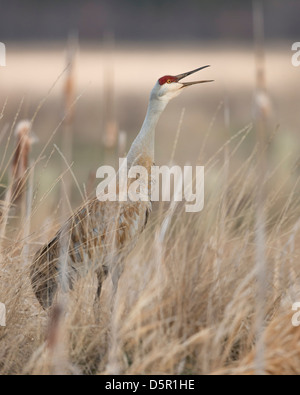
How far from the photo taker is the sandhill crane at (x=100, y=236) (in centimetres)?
320

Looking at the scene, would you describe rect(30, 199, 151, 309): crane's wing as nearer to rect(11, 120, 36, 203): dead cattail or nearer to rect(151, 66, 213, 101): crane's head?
rect(11, 120, 36, 203): dead cattail

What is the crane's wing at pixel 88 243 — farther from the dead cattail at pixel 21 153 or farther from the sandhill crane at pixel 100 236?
the dead cattail at pixel 21 153

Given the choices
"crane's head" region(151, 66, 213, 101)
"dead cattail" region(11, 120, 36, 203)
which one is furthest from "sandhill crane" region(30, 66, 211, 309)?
"dead cattail" region(11, 120, 36, 203)

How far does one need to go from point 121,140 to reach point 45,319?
73 centimetres

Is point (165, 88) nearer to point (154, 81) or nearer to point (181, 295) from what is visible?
point (181, 295)

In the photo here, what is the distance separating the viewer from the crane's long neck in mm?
3408

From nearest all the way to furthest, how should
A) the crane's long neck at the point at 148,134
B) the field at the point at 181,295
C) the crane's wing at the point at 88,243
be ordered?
Answer: the field at the point at 181,295 → the crane's wing at the point at 88,243 → the crane's long neck at the point at 148,134

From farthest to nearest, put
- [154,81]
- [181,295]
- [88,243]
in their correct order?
1. [154,81]
2. [88,243]
3. [181,295]

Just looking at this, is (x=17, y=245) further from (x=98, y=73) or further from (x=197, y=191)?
(x=98, y=73)

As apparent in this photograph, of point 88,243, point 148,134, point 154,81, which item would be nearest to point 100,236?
point 88,243

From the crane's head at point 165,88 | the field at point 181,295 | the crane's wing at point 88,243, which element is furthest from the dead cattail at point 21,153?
the crane's head at point 165,88

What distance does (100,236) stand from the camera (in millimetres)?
3381

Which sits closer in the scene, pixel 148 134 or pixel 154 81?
pixel 148 134

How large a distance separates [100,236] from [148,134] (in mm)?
462
